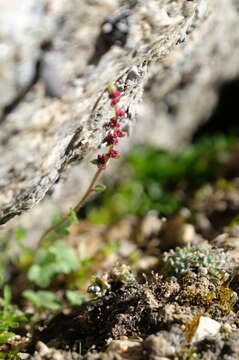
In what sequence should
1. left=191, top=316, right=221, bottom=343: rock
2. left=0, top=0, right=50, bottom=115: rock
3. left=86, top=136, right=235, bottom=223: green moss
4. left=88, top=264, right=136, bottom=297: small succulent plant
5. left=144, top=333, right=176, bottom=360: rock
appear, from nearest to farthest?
left=0, top=0, right=50, bottom=115: rock
left=144, top=333, right=176, bottom=360: rock
left=191, top=316, right=221, bottom=343: rock
left=88, top=264, right=136, bottom=297: small succulent plant
left=86, top=136, right=235, bottom=223: green moss

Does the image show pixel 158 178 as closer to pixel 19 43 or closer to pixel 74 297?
pixel 74 297

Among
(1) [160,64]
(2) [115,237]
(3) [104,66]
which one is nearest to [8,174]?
(3) [104,66]

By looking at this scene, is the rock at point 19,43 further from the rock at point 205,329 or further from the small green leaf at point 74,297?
the rock at point 205,329

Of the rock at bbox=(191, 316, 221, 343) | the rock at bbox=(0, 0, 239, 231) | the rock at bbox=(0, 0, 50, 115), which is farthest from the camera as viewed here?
the rock at bbox=(191, 316, 221, 343)

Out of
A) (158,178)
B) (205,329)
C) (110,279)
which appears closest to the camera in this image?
(205,329)

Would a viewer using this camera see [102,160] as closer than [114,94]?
No

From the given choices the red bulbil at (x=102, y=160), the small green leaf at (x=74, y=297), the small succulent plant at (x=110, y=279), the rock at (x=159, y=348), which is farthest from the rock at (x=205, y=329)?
the red bulbil at (x=102, y=160)

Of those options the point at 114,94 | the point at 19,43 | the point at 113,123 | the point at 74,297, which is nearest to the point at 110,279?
the point at 74,297

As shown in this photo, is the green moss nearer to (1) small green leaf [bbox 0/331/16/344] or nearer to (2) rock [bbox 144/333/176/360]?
(1) small green leaf [bbox 0/331/16/344]

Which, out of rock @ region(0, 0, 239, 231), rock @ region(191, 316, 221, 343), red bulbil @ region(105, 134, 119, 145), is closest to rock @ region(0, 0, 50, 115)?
rock @ region(0, 0, 239, 231)

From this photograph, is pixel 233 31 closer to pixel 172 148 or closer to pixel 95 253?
pixel 172 148
